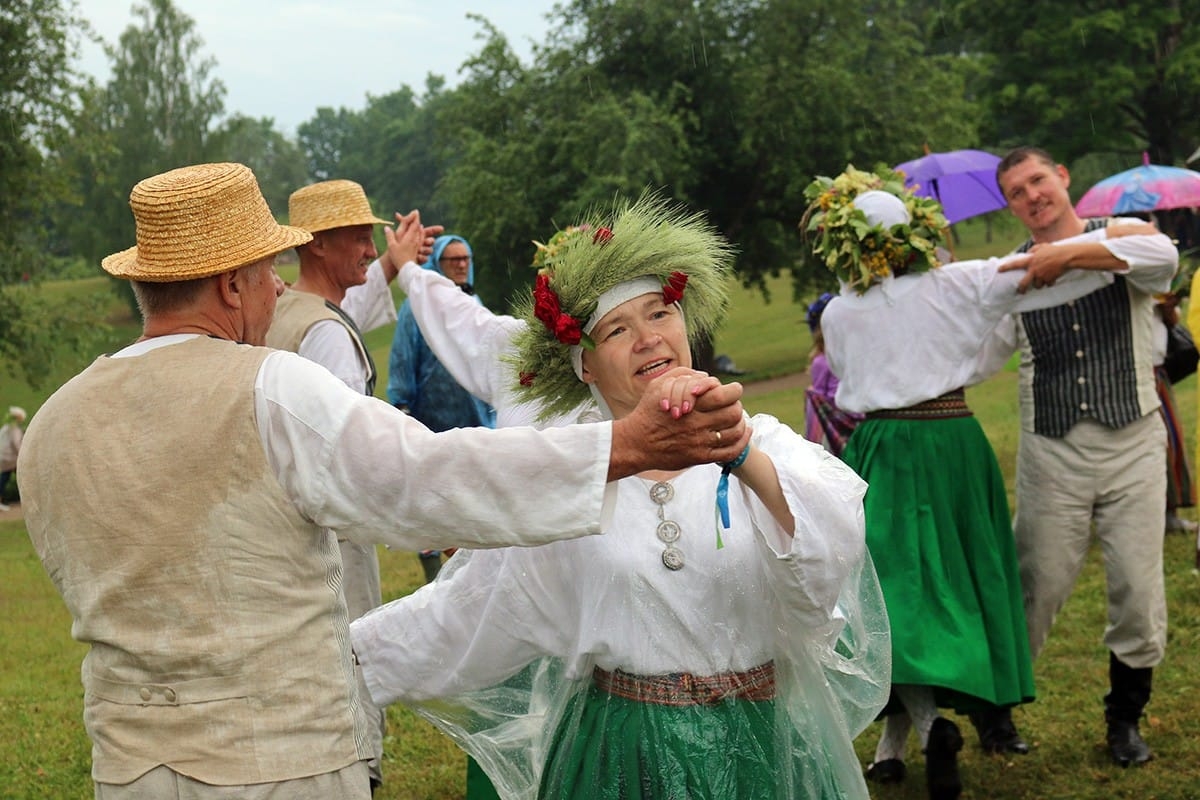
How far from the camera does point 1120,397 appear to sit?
17.5ft

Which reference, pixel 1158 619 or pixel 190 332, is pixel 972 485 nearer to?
pixel 1158 619

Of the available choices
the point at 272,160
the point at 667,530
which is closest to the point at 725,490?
the point at 667,530

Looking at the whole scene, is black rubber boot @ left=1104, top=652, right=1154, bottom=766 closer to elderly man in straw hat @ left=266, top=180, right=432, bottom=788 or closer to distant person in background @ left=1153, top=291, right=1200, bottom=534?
distant person in background @ left=1153, top=291, right=1200, bottom=534

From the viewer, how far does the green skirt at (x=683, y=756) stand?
302 centimetres

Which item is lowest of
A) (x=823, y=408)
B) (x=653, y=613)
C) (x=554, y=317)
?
(x=823, y=408)

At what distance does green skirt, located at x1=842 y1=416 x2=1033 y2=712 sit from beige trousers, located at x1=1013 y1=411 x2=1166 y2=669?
0.88ft

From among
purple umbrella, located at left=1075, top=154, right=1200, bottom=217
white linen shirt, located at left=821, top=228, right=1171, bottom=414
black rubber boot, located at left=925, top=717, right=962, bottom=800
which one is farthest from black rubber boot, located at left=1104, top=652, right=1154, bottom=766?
purple umbrella, located at left=1075, top=154, right=1200, bottom=217

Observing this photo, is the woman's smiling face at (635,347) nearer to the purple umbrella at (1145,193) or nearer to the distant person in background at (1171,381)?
the distant person in background at (1171,381)

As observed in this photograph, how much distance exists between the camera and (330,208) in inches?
199

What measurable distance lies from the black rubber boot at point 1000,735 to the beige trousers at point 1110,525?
333 mm

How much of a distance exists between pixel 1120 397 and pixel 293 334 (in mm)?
3176

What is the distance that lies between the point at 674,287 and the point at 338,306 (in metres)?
2.09

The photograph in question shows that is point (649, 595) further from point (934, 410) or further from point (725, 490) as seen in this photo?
point (934, 410)

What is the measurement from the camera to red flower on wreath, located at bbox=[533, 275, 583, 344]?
3.16m
